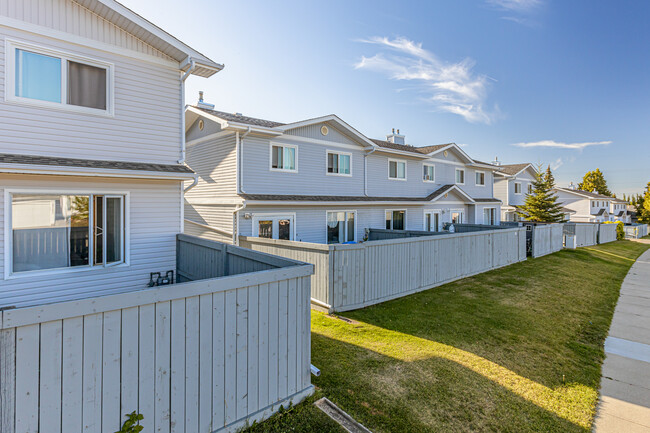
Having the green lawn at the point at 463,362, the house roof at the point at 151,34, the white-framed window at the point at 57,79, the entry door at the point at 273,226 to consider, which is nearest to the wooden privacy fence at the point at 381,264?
the green lawn at the point at 463,362

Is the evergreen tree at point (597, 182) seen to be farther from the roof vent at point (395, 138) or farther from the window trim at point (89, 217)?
the window trim at point (89, 217)

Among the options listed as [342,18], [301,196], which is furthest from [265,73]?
[301,196]

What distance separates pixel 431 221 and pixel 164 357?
64.6 feet

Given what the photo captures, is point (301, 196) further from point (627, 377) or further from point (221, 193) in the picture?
point (627, 377)

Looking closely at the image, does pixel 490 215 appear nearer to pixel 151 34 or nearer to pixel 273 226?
pixel 273 226

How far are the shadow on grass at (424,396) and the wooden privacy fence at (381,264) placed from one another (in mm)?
2391

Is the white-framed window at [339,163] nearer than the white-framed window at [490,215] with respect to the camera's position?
Yes

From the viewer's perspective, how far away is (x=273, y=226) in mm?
12734

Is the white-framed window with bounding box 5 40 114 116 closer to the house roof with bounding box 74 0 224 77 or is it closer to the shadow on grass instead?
the house roof with bounding box 74 0 224 77

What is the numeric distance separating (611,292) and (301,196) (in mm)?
11824

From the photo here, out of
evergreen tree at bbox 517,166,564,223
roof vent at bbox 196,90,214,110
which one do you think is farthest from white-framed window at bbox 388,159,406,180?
evergreen tree at bbox 517,166,564,223

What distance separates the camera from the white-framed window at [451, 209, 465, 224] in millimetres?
22062

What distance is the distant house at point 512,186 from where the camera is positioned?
30.5 metres

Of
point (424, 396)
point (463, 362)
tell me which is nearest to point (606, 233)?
point (463, 362)
